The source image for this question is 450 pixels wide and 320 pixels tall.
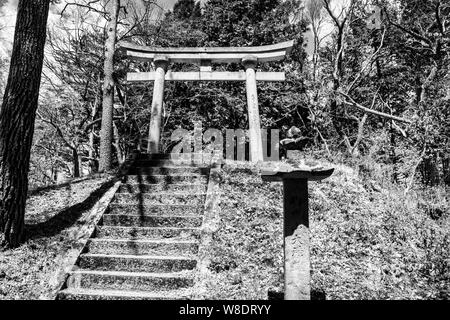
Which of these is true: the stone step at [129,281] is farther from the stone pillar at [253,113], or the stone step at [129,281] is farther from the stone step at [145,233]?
the stone pillar at [253,113]

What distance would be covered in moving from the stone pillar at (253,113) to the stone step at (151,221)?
3319 millimetres

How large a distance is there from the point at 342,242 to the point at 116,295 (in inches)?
138

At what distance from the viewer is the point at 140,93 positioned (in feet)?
59.6

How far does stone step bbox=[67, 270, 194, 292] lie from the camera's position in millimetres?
4469

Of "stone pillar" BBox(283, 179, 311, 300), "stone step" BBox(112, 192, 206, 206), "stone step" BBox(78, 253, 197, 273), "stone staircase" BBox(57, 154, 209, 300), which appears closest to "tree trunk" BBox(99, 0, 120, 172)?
"stone staircase" BBox(57, 154, 209, 300)

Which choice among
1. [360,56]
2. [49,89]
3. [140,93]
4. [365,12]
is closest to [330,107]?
[360,56]

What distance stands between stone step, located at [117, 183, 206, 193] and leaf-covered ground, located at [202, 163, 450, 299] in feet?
2.04

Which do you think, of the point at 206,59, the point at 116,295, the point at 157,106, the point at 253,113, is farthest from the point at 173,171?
the point at 206,59

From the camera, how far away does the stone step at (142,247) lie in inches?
202

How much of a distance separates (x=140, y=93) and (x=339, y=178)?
13.2m

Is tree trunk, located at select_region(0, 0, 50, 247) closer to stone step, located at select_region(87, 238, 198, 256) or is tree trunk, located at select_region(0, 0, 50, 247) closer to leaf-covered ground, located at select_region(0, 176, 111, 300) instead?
leaf-covered ground, located at select_region(0, 176, 111, 300)

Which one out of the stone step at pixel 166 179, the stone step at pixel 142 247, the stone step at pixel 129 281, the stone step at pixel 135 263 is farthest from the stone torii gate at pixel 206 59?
the stone step at pixel 129 281

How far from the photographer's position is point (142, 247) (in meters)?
5.19
